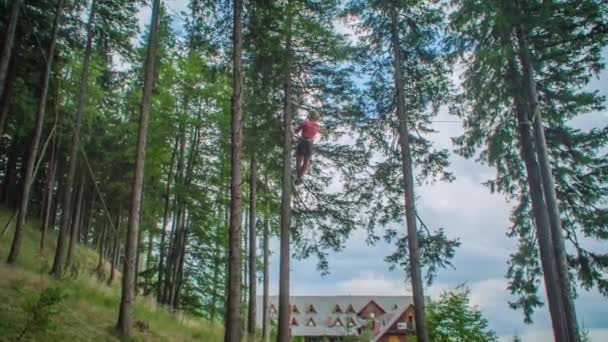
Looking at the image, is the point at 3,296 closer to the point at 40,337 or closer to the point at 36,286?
the point at 36,286

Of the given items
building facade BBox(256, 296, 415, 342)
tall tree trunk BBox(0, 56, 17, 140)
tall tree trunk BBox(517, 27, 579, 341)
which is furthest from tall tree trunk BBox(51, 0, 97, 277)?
building facade BBox(256, 296, 415, 342)

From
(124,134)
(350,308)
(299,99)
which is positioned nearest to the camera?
(299,99)

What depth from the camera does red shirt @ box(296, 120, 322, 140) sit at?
10.5 meters

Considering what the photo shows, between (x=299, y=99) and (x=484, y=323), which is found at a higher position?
(x=299, y=99)

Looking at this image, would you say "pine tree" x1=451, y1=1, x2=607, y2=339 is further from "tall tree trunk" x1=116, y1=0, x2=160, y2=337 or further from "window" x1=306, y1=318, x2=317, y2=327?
"window" x1=306, y1=318, x2=317, y2=327

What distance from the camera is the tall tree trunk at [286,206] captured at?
1048 centimetres

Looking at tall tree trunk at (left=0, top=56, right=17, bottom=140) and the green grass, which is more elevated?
tall tree trunk at (left=0, top=56, right=17, bottom=140)

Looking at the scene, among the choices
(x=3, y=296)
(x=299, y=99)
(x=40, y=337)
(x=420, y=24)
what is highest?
(x=420, y=24)

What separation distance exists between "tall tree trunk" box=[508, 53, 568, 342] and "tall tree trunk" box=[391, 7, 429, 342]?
9.59ft

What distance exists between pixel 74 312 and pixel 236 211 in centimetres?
495

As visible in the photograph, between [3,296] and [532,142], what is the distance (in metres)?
13.7

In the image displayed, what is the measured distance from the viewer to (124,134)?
63.3ft

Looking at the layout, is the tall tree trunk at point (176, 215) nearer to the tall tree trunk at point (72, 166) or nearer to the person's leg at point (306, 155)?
the tall tree trunk at point (72, 166)

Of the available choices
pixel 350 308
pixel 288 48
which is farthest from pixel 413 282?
pixel 350 308
